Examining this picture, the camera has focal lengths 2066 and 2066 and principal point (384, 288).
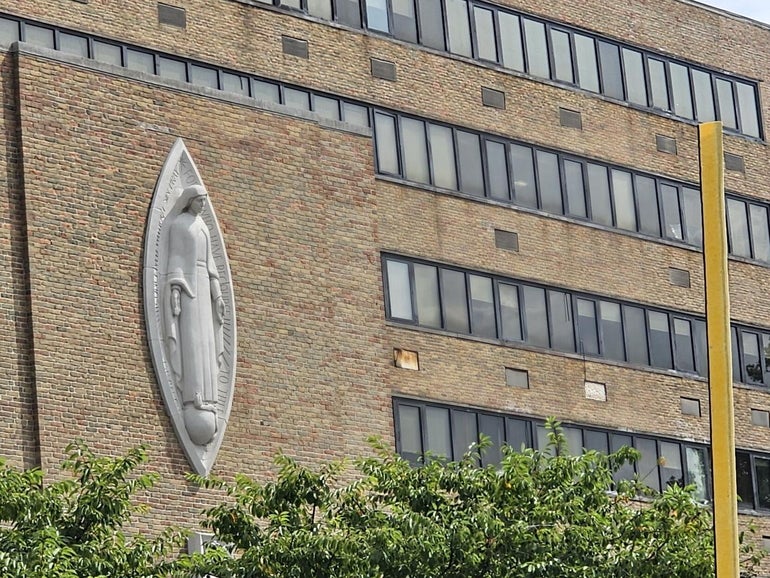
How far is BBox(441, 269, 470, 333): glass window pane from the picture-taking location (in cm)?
3831

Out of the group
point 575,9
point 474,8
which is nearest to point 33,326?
point 474,8

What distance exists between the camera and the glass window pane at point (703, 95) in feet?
148

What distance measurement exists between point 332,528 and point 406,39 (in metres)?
15.0

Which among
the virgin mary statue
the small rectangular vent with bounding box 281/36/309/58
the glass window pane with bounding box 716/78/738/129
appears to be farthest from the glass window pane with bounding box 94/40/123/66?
the glass window pane with bounding box 716/78/738/129

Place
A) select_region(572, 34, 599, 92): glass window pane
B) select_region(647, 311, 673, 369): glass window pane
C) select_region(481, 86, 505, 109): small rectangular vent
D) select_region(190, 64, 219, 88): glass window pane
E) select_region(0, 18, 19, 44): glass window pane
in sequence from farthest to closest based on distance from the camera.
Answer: select_region(572, 34, 599, 92): glass window pane < select_region(647, 311, 673, 369): glass window pane < select_region(481, 86, 505, 109): small rectangular vent < select_region(190, 64, 219, 88): glass window pane < select_region(0, 18, 19, 44): glass window pane

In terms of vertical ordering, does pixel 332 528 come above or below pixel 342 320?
below

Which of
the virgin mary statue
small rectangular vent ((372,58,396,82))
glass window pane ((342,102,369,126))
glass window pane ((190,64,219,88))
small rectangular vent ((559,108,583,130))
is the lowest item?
the virgin mary statue

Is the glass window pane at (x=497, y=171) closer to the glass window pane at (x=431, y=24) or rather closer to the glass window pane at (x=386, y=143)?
the glass window pane at (x=431, y=24)

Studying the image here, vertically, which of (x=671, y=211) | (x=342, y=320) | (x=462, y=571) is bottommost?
(x=462, y=571)

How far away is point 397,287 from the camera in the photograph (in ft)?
123

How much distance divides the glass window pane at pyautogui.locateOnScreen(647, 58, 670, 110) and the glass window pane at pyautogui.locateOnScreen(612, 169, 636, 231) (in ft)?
7.30

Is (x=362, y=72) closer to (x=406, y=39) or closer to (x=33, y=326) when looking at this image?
(x=406, y=39)

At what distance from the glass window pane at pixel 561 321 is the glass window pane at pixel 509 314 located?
90 cm

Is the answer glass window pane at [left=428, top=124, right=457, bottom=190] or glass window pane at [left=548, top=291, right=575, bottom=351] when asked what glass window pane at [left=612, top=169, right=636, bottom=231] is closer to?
glass window pane at [left=548, top=291, right=575, bottom=351]
